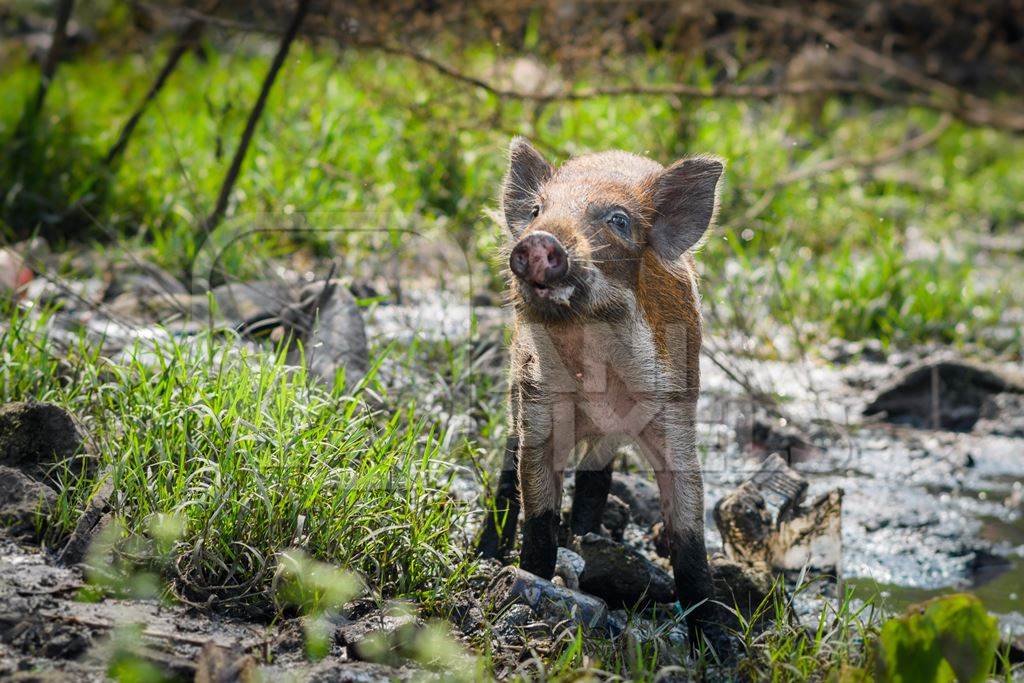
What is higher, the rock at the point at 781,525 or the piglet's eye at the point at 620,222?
the piglet's eye at the point at 620,222

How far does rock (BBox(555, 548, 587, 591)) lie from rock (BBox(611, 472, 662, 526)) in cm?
63

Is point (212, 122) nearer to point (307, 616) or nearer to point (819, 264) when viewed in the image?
point (819, 264)

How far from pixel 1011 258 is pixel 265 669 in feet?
22.9

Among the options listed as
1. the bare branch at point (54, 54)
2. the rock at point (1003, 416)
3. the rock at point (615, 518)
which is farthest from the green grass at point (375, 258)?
the rock at point (1003, 416)

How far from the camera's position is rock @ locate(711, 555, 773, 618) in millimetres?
3713

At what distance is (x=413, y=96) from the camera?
24.7ft

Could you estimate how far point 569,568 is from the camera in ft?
12.1

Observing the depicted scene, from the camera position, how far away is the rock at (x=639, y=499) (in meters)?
4.38

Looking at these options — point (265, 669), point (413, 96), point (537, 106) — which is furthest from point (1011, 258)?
point (265, 669)

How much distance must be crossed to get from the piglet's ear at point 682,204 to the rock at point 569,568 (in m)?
0.98

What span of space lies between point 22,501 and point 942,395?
4.39 meters

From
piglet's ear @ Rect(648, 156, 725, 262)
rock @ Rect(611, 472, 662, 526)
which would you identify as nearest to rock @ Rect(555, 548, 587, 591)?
rock @ Rect(611, 472, 662, 526)

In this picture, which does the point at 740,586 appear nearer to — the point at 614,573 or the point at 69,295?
the point at 614,573

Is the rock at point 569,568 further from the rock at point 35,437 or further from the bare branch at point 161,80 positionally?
the bare branch at point 161,80
